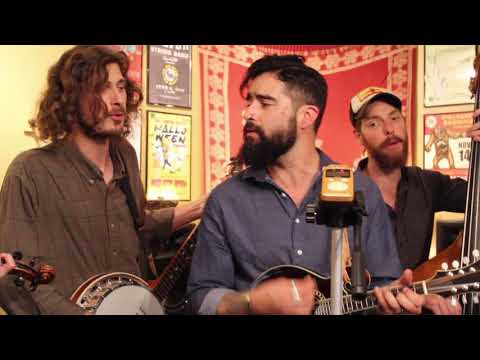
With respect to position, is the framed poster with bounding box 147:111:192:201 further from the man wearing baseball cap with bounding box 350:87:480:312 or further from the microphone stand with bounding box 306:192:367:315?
the microphone stand with bounding box 306:192:367:315

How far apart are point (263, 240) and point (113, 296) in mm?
639

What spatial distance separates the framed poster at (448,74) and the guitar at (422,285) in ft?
9.29

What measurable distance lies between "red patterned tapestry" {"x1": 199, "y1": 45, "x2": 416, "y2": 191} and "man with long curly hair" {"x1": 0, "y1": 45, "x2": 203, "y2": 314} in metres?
1.38

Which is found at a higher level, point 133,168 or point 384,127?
point 384,127

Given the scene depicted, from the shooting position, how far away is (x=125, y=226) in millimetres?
2695

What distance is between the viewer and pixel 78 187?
102 inches

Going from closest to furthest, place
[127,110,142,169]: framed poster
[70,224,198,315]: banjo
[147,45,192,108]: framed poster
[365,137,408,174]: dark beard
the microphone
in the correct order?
the microphone, [70,224,198,315]: banjo, [365,137,408,174]: dark beard, [127,110,142,169]: framed poster, [147,45,192,108]: framed poster

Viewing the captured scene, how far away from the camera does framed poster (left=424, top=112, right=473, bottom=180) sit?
4.09 meters

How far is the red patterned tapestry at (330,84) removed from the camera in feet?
Answer: 14.0

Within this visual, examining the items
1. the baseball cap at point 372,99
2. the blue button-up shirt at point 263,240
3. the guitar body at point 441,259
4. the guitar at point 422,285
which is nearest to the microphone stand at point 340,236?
the guitar at point 422,285

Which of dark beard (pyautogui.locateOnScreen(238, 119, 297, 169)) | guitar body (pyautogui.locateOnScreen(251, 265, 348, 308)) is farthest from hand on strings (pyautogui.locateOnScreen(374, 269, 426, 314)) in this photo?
dark beard (pyautogui.locateOnScreen(238, 119, 297, 169))

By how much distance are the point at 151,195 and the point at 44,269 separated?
1.84m

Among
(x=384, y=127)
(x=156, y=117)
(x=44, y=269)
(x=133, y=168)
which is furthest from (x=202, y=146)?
(x=44, y=269)

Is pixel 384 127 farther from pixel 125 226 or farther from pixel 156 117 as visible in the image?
pixel 156 117
